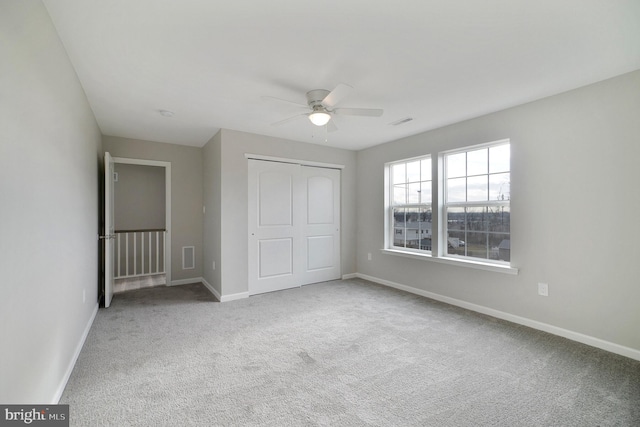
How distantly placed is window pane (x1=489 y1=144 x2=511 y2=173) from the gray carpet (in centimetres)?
178

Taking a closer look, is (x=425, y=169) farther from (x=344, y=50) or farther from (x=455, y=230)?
(x=344, y=50)

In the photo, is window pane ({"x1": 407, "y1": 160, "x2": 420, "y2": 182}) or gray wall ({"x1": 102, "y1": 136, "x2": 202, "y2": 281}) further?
gray wall ({"x1": 102, "y1": 136, "x2": 202, "y2": 281})

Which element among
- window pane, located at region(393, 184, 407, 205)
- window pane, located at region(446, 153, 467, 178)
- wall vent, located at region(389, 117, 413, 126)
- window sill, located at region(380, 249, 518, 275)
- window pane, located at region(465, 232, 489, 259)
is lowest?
window sill, located at region(380, 249, 518, 275)

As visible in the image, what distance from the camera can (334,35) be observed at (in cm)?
192

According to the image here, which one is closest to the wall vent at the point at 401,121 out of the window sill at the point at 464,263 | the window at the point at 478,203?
the window at the point at 478,203

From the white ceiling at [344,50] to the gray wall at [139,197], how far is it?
2746 mm

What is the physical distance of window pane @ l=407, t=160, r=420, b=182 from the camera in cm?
445

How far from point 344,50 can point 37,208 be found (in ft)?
7.17

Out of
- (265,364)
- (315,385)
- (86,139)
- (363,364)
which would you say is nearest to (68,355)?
(265,364)

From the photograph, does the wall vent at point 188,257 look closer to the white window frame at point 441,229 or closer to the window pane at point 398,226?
the white window frame at point 441,229

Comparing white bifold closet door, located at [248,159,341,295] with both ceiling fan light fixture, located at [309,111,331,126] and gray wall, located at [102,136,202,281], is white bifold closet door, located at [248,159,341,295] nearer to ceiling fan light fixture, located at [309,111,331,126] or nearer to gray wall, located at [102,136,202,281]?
gray wall, located at [102,136,202,281]

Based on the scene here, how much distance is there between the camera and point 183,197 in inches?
195

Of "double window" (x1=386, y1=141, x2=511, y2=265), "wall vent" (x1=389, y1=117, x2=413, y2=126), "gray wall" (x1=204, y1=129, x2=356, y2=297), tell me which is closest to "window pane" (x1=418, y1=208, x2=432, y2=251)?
"double window" (x1=386, y1=141, x2=511, y2=265)

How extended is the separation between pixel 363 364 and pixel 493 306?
2.01 m
